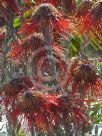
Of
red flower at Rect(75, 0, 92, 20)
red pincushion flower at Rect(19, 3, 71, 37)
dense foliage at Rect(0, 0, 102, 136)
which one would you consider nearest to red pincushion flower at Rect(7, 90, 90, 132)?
dense foliage at Rect(0, 0, 102, 136)

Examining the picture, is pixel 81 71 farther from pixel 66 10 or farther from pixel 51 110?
pixel 66 10

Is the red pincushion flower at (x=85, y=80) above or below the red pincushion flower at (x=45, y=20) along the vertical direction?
below

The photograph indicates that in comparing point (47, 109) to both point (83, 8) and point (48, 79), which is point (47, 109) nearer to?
point (48, 79)

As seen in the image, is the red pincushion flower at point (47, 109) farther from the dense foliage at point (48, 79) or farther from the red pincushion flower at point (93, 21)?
the red pincushion flower at point (93, 21)

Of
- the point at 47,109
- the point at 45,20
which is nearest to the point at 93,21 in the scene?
the point at 45,20

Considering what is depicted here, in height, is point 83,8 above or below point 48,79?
above

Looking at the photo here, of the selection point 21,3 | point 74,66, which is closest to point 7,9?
point 21,3

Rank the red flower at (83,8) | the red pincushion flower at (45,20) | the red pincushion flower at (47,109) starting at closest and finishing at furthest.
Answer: the red pincushion flower at (47,109), the red pincushion flower at (45,20), the red flower at (83,8)

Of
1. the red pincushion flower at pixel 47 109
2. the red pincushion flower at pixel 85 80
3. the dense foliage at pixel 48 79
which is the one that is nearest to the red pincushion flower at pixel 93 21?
the dense foliage at pixel 48 79

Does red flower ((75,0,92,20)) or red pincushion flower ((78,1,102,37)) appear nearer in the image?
red pincushion flower ((78,1,102,37))

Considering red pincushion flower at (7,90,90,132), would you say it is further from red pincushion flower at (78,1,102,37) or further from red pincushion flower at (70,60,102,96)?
red pincushion flower at (78,1,102,37)

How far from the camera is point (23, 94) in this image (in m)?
1.37

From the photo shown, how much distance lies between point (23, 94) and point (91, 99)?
360 millimetres

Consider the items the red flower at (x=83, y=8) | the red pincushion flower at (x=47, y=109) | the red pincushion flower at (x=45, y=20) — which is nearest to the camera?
the red pincushion flower at (x=47, y=109)
